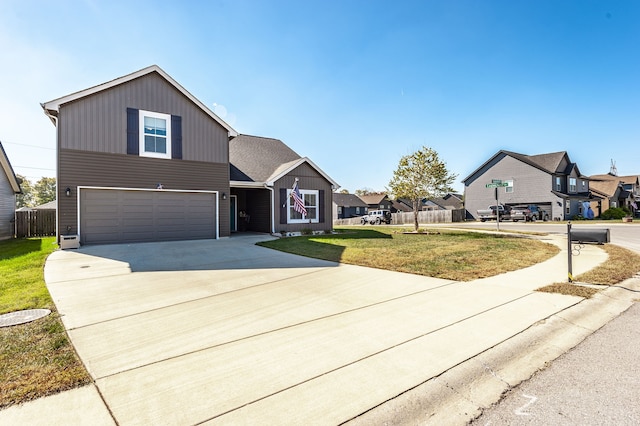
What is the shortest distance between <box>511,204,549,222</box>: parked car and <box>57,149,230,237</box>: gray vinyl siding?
97.1 ft

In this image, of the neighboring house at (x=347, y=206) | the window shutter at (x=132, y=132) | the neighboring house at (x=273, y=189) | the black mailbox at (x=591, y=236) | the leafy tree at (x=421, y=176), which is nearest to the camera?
the black mailbox at (x=591, y=236)

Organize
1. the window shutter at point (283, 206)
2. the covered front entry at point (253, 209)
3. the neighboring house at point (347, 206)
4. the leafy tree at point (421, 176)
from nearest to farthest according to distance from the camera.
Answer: the window shutter at point (283, 206)
the covered front entry at point (253, 209)
the leafy tree at point (421, 176)
the neighboring house at point (347, 206)

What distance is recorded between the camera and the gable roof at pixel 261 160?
15.4 m

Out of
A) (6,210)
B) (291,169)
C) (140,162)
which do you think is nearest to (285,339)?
(140,162)

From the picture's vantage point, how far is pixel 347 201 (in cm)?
5591

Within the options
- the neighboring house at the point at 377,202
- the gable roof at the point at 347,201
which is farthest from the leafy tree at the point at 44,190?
the neighboring house at the point at 377,202

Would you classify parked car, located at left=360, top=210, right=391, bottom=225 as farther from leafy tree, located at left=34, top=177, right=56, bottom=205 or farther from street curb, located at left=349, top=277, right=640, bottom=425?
leafy tree, located at left=34, top=177, right=56, bottom=205

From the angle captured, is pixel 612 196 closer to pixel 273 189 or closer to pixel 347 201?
pixel 347 201

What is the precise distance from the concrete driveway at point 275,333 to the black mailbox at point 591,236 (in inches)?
37.2

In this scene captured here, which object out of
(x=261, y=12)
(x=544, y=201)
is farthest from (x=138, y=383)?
(x=544, y=201)

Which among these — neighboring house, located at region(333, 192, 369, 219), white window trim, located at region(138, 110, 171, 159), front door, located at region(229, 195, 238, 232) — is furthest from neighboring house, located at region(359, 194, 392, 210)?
white window trim, located at region(138, 110, 171, 159)

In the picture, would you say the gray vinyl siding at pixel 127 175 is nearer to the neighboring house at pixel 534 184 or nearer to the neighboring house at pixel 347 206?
the neighboring house at pixel 534 184

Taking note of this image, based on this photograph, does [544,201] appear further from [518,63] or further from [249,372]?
[249,372]

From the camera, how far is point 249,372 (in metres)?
2.71
